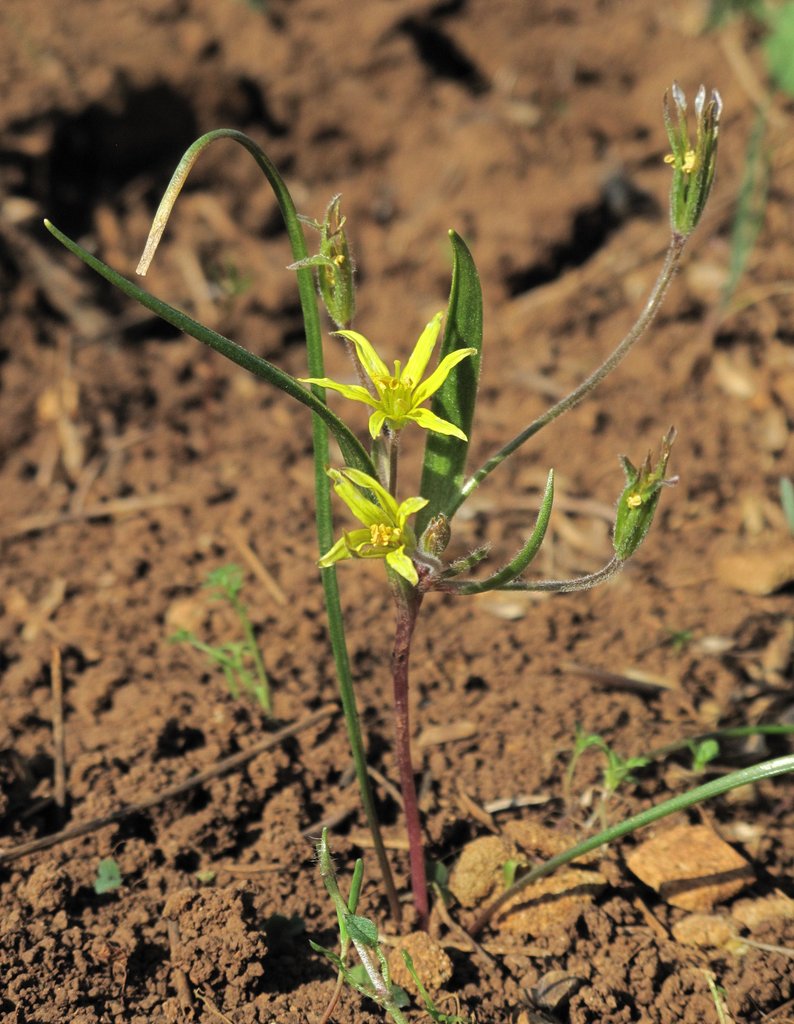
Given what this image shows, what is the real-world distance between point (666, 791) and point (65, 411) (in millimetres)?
2554

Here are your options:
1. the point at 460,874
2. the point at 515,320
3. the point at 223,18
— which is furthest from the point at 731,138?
the point at 460,874

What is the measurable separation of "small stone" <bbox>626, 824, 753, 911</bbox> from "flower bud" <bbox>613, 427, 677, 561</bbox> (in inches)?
34.9

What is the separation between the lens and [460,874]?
7.73 ft

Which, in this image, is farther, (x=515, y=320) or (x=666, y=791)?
(x=515, y=320)

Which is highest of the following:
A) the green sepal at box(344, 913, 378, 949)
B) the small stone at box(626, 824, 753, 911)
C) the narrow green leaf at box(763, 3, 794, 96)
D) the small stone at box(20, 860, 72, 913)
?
the narrow green leaf at box(763, 3, 794, 96)

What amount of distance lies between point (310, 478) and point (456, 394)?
1742 mm

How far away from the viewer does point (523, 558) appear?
176cm

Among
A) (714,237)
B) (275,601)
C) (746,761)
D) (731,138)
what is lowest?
(746,761)

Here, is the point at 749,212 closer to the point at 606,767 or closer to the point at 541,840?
the point at 606,767

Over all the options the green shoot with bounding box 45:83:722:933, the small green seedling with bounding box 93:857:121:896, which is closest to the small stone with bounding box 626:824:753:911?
the green shoot with bounding box 45:83:722:933

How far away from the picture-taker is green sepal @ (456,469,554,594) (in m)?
1.69

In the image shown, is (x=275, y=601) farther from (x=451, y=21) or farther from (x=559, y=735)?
(x=451, y=21)

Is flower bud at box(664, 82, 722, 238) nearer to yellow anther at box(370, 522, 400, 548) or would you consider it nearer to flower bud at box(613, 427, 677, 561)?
flower bud at box(613, 427, 677, 561)

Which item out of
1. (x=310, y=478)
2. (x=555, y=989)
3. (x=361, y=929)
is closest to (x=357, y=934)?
(x=361, y=929)
